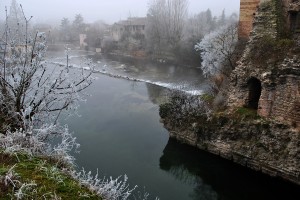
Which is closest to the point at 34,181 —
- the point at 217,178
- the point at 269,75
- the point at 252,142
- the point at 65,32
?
the point at 217,178

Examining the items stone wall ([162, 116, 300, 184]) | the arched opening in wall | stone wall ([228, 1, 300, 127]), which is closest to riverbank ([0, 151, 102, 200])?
stone wall ([162, 116, 300, 184])

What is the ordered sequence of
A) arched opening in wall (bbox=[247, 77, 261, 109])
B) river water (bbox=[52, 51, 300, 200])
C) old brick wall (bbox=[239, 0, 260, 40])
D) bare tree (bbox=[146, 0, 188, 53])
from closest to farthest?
river water (bbox=[52, 51, 300, 200]), arched opening in wall (bbox=[247, 77, 261, 109]), old brick wall (bbox=[239, 0, 260, 40]), bare tree (bbox=[146, 0, 188, 53])

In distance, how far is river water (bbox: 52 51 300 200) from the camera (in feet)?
39.3

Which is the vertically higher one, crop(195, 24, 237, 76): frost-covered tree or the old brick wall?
the old brick wall

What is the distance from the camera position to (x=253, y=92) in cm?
1433

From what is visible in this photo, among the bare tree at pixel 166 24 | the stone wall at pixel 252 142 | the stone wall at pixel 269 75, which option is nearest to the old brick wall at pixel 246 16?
the stone wall at pixel 269 75

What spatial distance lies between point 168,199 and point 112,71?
24.2 meters

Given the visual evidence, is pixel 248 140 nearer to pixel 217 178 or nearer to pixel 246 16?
pixel 217 178

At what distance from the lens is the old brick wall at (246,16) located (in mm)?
16725

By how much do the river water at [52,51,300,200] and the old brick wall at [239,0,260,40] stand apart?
6.76m

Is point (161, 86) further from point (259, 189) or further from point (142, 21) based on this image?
point (142, 21)

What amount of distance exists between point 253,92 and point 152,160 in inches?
210

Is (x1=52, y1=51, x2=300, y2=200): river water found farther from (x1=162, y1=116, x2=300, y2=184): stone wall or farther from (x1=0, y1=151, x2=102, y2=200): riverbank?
(x1=0, y1=151, x2=102, y2=200): riverbank

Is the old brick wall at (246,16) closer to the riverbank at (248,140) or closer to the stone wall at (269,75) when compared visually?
the stone wall at (269,75)
